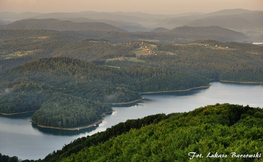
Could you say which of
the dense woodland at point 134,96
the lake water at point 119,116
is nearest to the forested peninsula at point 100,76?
the dense woodland at point 134,96

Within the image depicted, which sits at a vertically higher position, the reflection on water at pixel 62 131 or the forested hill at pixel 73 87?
the forested hill at pixel 73 87

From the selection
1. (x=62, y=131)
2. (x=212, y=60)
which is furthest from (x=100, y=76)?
(x=212, y=60)

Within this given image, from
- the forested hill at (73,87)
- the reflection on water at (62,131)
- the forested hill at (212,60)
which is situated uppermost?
the forested hill at (212,60)

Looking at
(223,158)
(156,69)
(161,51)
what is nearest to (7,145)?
(223,158)

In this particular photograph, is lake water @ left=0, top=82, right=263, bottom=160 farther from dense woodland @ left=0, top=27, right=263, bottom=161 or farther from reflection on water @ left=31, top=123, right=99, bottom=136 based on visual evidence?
dense woodland @ left=0, top=27, right=263, bottom=161

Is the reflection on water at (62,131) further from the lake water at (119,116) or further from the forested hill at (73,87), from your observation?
the forested hill at (73,87)

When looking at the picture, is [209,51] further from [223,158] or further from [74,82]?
[223,158]

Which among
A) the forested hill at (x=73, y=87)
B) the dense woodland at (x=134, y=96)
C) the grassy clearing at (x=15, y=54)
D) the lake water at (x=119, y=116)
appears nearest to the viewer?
the dense woodland at (x=134, y=96)
